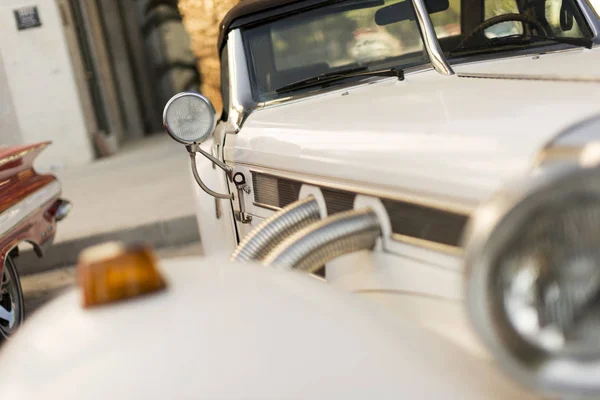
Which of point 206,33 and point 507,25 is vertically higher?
point 206,33

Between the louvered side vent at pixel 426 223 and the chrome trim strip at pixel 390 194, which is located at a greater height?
the chrome trim strip at pixel 390 194

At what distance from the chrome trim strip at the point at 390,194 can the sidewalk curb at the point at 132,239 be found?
12.6 ft

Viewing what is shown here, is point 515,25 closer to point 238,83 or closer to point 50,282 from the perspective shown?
point 238,83

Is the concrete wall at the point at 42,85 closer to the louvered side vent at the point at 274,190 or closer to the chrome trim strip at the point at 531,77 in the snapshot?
the louvered side vent at the point at 274,190

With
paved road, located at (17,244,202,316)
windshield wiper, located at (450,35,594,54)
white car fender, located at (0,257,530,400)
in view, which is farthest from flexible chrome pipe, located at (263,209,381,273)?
paved road, located at (17,244,202,316)

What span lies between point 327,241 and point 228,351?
0.50 metres

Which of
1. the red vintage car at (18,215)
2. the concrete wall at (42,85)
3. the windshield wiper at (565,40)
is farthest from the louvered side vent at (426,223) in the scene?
the concrete wall at (42,85)

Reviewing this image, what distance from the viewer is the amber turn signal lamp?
0.97 meters

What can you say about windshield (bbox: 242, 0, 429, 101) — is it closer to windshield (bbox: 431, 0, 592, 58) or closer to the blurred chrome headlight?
windshield (bbox: 431, 0, 592, 58)

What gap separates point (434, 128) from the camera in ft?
4.66

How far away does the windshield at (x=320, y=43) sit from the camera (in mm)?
2410


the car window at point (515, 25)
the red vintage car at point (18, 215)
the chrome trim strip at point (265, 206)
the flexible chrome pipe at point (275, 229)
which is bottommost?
the red vintage car at point (18, 215)

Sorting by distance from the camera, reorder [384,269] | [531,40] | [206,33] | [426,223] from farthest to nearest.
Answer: [206,33], [531,40], [384,269], [426,223]

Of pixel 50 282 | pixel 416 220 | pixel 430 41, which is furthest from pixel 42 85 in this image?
pixel 416 220
